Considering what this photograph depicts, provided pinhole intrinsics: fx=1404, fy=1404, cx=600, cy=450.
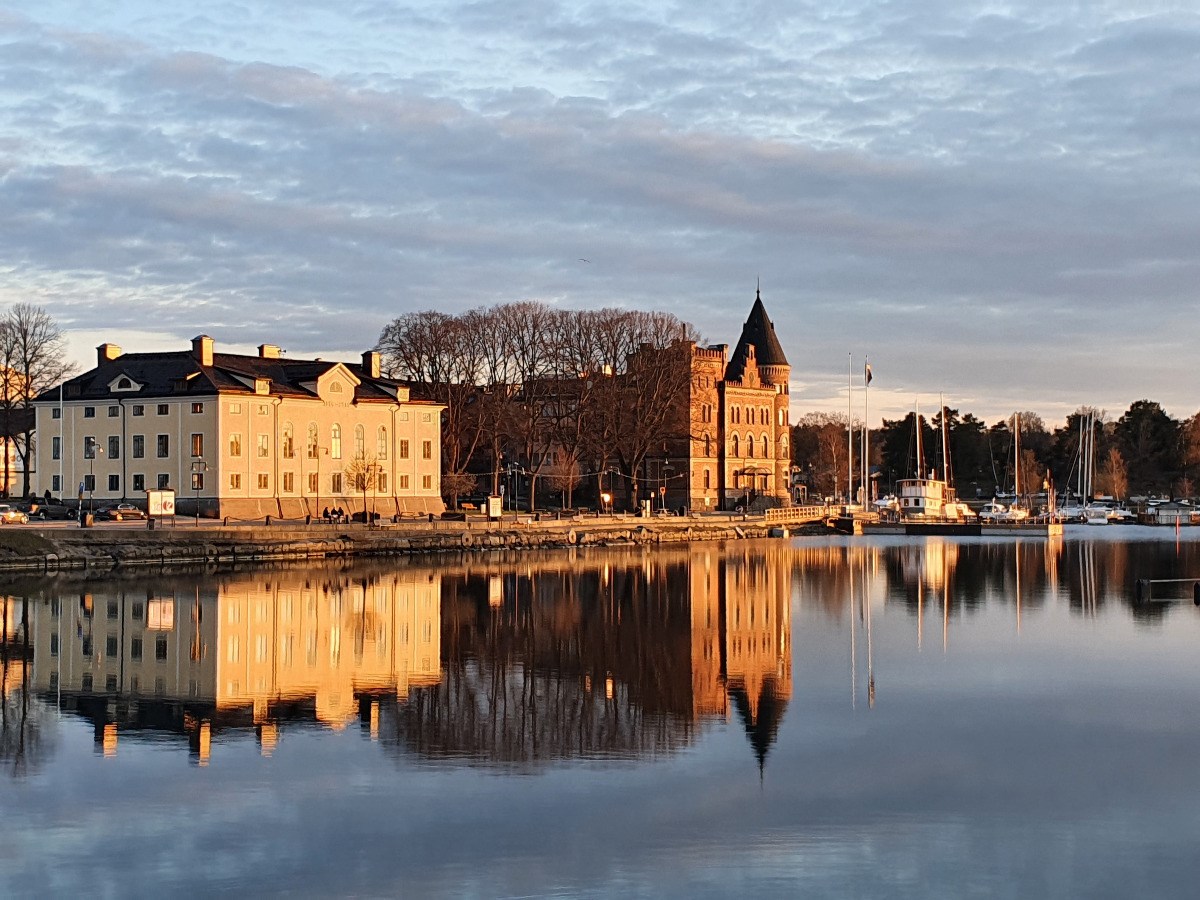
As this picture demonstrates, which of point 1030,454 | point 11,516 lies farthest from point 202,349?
point 1030,454

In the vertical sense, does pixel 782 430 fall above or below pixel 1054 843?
above

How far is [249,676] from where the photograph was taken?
26.6 meters

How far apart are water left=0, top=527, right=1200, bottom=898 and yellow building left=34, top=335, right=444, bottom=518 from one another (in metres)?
32.9

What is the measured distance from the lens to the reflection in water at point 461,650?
69.4 feet

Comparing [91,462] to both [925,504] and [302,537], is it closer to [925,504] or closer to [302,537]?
[302,537]

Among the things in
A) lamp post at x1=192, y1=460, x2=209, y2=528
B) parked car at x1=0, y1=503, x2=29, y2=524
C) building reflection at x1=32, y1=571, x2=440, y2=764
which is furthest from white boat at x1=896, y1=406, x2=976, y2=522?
building reflection at x1=32, y1=571, x2=440, y2=764

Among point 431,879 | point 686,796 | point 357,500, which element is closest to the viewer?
point 431,879

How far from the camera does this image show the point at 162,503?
213 feet

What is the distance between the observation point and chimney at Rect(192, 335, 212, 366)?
7494 cm

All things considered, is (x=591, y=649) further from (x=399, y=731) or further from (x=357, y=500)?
(x=357, y=500)

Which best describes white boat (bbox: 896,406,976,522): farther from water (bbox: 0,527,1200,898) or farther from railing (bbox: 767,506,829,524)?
water (bbox: 0,527,1200,898)

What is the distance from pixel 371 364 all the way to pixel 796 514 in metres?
35.7

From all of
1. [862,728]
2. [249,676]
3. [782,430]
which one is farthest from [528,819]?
[782,430]

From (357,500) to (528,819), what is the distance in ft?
216
